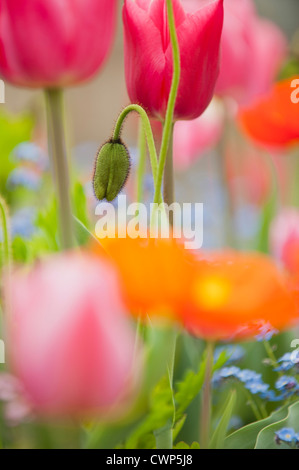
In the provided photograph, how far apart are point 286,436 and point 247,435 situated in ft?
0.07

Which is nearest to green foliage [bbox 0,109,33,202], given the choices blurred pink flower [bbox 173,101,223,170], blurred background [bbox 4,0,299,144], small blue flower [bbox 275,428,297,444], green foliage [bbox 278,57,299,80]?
blurred pink flower [bbox 173,101,223,170]

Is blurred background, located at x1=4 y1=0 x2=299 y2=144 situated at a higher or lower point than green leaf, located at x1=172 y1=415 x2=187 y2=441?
higher

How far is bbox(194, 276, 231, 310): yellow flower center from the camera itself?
0.17m

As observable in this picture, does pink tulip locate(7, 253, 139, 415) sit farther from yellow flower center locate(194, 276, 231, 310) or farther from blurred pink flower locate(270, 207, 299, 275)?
blurred pink flower locate(270, 207, 299, 275)

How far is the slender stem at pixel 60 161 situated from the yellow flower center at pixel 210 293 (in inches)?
2.4

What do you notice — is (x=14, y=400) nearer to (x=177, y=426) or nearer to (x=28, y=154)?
(x=177, y=426)

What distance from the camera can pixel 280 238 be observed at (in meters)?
0.44

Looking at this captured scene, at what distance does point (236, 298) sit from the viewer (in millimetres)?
172

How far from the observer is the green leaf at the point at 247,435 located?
0.26 meters

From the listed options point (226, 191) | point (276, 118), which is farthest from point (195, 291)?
point (226, 191)

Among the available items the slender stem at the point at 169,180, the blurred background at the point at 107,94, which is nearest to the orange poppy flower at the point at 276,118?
the slender stem at the point at 169,180

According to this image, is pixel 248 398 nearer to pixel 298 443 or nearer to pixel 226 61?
pixel 298 443

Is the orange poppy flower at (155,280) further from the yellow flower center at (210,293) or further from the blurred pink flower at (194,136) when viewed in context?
the blurred pink flower at (194,136)

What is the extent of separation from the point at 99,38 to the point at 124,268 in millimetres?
89
